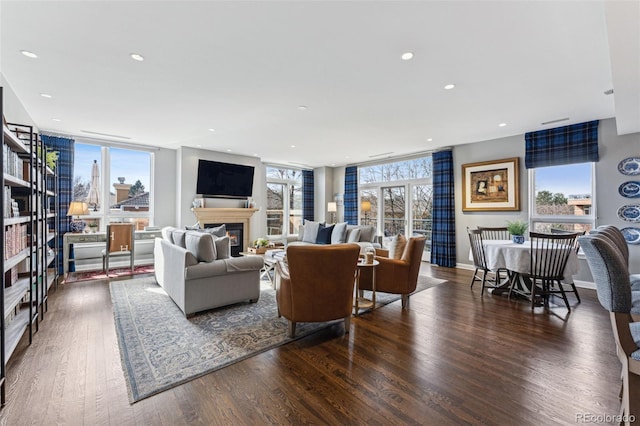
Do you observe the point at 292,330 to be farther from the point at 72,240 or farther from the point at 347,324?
the point at 72,240

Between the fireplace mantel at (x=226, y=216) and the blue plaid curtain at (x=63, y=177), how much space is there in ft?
6.99

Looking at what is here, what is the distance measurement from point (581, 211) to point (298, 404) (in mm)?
5376

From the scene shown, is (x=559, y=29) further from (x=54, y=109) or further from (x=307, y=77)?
(x=54, y=109)

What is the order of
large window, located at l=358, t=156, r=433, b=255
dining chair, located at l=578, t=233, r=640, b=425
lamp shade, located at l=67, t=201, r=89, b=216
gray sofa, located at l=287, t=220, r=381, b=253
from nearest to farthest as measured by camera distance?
dining chair, located at l=578, t=233, r=640, b=425 → lamp shade, located at l=67, t=201, r=89, b=216 → gray sofa, located at l=287, t=220, r=381, b=253 → large window, located at l=358, t=156, r=433, b=255

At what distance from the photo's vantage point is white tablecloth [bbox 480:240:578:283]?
350cm

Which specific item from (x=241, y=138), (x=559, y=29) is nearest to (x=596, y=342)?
(x=559, y=29)

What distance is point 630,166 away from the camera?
4.10 metres

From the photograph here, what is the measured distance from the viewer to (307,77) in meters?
2.95

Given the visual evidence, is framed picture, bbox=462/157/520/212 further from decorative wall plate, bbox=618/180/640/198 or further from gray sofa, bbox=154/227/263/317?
gray sofa, bbox=154/227/263/317

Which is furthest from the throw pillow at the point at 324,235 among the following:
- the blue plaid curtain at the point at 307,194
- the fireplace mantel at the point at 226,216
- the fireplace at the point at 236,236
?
the blue plaid curtain at the point at 307,194

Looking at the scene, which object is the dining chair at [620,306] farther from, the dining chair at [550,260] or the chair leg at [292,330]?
the dining chair at [550,260]

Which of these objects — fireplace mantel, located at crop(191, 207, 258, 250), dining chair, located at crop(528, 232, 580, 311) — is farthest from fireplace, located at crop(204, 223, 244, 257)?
dining chair, located at crop(528, 232, 580, 311)

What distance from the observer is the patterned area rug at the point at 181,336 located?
2.08 m

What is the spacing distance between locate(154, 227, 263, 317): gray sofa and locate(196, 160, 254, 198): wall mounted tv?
2924 mm
